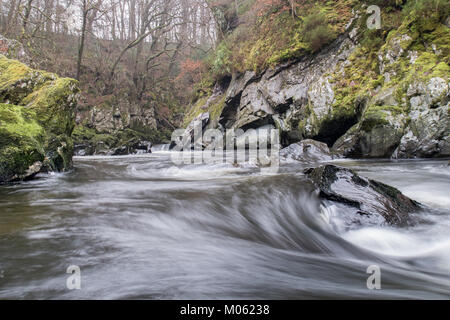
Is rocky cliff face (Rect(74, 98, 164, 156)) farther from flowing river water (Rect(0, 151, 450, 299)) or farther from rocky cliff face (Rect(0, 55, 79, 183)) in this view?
flowing river water (Rect(0, 151, 450, 299))

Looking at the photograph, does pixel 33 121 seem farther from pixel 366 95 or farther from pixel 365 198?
pixel 366 95

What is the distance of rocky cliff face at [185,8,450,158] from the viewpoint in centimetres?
673

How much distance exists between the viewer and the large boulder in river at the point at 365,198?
8.40 ft

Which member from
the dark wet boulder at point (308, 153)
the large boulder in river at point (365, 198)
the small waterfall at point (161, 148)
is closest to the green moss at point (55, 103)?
the dark wet boulder at point (308, 153)

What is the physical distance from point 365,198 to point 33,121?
5.90 metres

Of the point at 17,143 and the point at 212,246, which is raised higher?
the point at 17,143

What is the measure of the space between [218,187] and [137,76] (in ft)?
56.2

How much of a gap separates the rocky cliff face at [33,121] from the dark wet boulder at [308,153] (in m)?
5.60

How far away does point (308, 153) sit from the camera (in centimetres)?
783

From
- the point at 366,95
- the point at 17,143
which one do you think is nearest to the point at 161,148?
the point at 366,95

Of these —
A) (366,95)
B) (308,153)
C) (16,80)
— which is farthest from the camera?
(366,95)

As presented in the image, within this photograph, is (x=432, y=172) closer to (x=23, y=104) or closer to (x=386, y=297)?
(x=386, y=297)

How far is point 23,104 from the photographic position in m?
5.88

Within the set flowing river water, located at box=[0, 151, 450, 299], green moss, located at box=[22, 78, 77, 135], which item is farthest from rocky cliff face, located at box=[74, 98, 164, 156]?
flowing river water, located at box=[0, 151, 450, 299]
